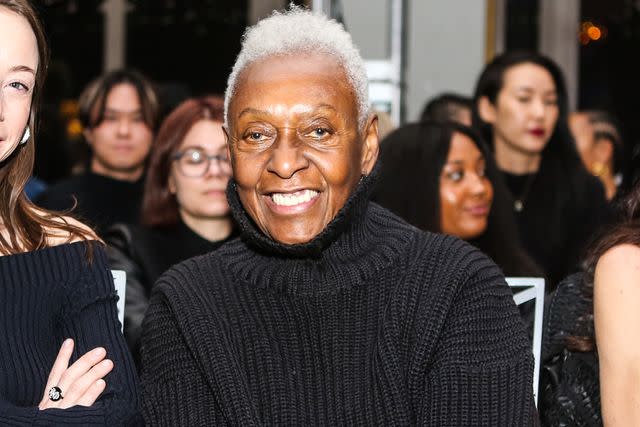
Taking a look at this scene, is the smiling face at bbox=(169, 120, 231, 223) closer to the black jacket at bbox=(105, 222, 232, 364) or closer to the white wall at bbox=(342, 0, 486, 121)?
the black jacket at bbox=(105, 222, 232, 364)

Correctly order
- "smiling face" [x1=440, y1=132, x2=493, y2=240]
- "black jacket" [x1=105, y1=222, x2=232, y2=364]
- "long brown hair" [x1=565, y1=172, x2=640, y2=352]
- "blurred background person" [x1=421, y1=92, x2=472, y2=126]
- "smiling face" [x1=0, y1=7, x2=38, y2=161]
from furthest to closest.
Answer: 1. "blurred background person" [x1=421, y1=92, x2=472, y2=126]
2. "smiling face" [x1=440, y1=132, x2=493, y2=240]
3. "black jacket" [x1=105, y1=222, x2=232, y2=364]
4. "long brown hair" [x1=565, y1=172, x2=640, y2=352]
5. "smiling face" [x1=0, y1=7, x2=38, y2=161]

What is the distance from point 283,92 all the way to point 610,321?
0.97 metres

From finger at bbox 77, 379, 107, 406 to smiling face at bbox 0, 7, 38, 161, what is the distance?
0.55 metres

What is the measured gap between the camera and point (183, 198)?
14.1ft

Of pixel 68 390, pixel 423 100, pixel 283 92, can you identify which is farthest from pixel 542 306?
pixel 423 100

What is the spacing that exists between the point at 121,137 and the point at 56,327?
9.38 ft

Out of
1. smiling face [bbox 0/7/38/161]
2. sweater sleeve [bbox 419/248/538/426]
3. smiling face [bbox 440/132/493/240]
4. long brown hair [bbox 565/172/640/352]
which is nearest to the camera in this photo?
sweater sleeve [bbox 419/248/538/426]

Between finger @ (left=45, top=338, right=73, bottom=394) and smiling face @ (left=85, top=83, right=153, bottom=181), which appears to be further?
smiling face @ (left=85, top=83, right=153, bottom=181)

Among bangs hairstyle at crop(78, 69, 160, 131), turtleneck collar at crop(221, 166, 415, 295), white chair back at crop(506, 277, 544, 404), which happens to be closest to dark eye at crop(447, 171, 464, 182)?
white chair back at crop(506, 277, 544, 404)

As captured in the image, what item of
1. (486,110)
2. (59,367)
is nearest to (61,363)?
(59,367)

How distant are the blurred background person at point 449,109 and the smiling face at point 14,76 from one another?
12.7 ft

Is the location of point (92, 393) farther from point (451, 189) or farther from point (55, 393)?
point (451, 189)

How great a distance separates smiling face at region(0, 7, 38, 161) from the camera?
2.62m

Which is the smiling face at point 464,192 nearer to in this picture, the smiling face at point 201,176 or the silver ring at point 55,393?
the smiling face at point 201,176
